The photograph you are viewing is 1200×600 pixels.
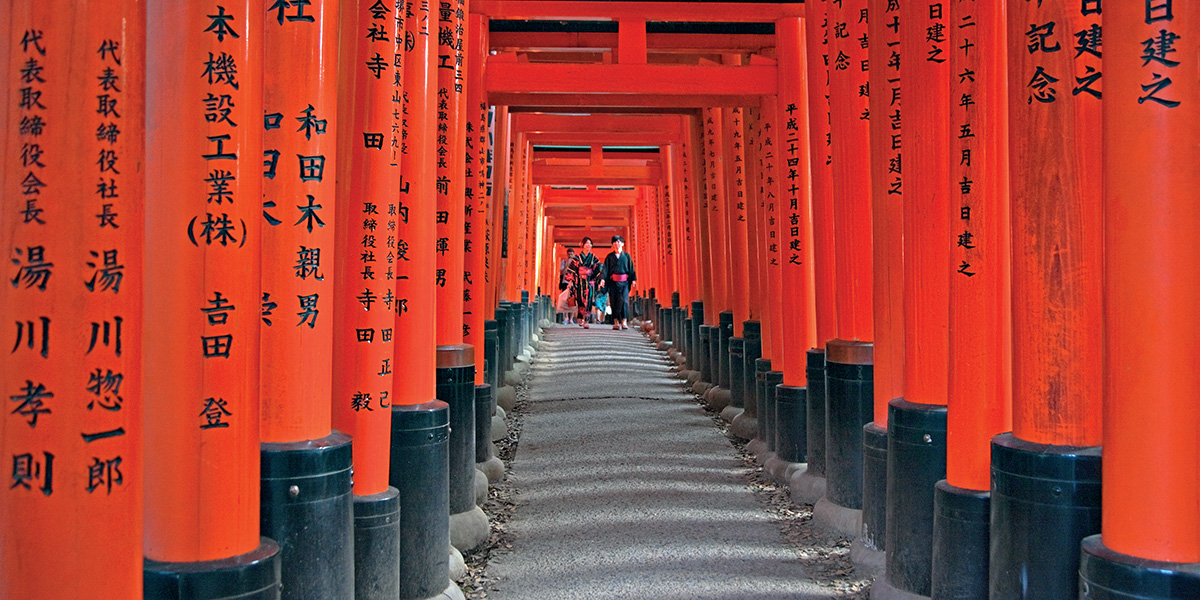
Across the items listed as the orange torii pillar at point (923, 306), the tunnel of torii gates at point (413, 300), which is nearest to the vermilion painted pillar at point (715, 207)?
the tunnel of torii gates at point (413, 300)

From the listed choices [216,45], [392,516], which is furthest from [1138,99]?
[392,516]

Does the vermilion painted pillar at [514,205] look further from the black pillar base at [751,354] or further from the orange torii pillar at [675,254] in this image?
the black pillar base at [751,354]

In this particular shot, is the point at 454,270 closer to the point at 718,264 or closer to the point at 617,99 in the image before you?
the point at 617,99

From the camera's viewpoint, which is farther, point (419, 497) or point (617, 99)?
point (617, 99)

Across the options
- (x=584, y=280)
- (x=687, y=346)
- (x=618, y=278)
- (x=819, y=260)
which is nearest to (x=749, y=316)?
(x=819, y=260)

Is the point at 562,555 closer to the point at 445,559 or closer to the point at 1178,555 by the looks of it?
the point at 445,559

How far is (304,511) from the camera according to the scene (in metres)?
2.45

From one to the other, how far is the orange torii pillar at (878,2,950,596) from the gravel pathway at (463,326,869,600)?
52cm

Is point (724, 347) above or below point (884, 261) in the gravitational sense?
below

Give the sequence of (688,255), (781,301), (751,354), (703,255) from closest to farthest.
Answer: (781,301)
(751,354)
(703,255)
(688,255)

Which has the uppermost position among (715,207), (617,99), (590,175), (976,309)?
(590,175)

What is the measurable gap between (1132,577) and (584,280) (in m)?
18.0

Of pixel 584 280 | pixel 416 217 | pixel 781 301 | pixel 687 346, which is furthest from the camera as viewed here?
pixel 584 280

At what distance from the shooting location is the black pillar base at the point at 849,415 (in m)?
4.42
